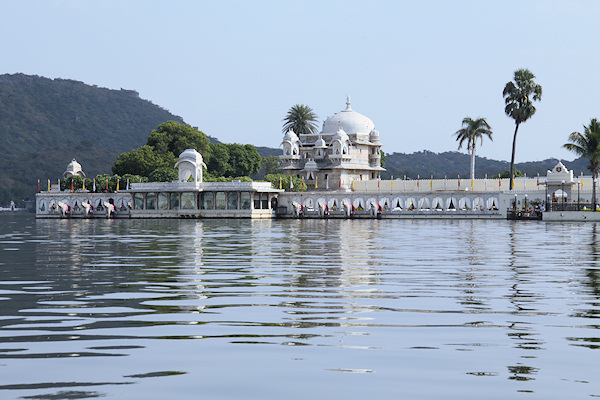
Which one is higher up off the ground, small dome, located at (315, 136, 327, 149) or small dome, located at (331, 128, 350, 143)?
small dome, located at (331, 128, 350, 143)

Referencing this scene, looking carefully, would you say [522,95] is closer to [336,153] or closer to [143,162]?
[336,153]

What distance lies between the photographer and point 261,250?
27.0m

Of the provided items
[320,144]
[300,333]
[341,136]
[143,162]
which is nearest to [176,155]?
[143,162]

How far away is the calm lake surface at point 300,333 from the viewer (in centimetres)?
669

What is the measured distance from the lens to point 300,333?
9.20 m

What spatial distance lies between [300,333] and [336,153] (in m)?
103

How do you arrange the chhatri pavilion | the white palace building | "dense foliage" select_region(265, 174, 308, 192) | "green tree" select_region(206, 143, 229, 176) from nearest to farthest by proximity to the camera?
the white palace building < "dense foliage" select_region(265, 174, 308, 192) < the chhatri pavilion < "green tree" select_region(206, 143, 229, 176)

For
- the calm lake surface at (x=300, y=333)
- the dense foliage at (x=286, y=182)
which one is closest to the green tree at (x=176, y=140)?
Result: the dense foliage at (x=286, y=182)

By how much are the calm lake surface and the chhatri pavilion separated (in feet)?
Answer: 306

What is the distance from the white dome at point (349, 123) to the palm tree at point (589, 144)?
51452 mm

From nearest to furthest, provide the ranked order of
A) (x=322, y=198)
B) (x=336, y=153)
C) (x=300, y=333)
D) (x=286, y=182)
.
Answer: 1. (x=300, y=333)
2. (x=322, y=198)
3. (x=286, y=182)
4. (x=336, y=153)

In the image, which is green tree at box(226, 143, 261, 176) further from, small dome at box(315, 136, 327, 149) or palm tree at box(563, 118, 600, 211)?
palm tree at box(563, 118, 600, 211)

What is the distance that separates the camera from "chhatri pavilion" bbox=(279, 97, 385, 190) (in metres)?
113

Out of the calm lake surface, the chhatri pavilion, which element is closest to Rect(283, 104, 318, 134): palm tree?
the chhatri pavilion
